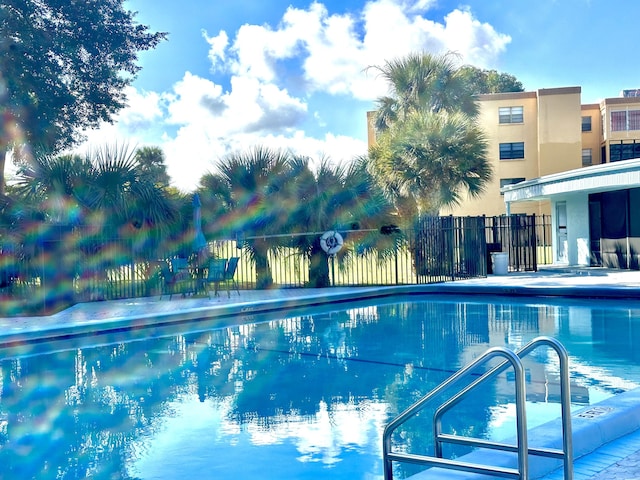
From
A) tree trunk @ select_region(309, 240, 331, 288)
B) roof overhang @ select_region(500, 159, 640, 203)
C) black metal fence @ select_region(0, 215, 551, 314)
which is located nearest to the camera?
black metal fence @ select_region(0, 215, 551, 314)

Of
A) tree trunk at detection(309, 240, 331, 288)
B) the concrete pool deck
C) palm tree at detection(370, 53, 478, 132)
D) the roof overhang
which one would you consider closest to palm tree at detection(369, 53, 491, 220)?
the roof overhang

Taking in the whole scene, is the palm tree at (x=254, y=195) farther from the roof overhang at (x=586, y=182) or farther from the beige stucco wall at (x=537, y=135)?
the beige stucco wall at (x=537, y=135)

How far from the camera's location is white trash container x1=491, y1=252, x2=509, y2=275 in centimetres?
1848

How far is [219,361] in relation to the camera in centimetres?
845

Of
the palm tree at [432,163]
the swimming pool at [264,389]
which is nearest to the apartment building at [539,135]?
the palm tree at [432,163]

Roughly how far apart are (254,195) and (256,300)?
3.04m

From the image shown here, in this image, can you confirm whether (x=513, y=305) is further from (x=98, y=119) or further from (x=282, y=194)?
(x=98, y=119)

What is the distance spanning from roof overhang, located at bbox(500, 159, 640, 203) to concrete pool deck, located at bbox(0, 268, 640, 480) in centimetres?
226

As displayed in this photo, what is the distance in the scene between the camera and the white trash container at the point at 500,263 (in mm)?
18484

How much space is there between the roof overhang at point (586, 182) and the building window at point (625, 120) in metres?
17.7

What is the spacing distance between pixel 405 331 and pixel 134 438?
19.6ft

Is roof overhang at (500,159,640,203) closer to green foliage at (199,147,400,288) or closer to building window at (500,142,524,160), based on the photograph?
green foliage at (199,147,400,288)

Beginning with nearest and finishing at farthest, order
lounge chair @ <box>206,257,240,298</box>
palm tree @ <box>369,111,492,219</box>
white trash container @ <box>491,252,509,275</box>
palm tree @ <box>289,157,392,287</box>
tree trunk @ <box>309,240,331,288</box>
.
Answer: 1. lounge chair @ <box>206,257,240,298</box>
2. palm tree @ <box>289,157,392,287</box>
3. tree trunk @ <box>309,240,331,288</box>
4. white trash container @ <box>491,252,509,275</box>
5. palm tree @ <box>369,111,492,219</box>

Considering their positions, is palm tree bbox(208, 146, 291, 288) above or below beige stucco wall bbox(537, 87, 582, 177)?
below
